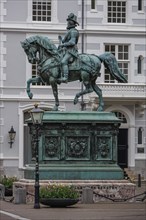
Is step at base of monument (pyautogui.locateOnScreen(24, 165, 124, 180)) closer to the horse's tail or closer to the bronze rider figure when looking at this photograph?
the bronze rider figure

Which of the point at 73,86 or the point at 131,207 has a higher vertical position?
the point at 73,86

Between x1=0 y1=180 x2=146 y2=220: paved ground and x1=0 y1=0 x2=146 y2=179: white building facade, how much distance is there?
22334mm

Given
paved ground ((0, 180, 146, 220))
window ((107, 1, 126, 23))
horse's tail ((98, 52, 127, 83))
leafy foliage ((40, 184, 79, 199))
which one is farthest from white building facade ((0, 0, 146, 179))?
leafy foliage ((40, 184, 79, 199))

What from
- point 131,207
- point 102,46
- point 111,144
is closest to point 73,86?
point 102,46

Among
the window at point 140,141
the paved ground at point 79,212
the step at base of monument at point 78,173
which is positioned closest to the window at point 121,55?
the window at point 140,141

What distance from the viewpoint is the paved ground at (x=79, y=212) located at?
27.7 m

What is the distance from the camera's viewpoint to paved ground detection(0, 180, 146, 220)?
91.0 feet

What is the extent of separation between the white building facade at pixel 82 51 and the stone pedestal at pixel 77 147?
19408 millimetres

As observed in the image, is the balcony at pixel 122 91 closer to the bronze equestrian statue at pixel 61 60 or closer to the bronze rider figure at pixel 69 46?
the bronze equestrian statue at pixel 61 60

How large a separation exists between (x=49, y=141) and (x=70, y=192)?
4.47 meters

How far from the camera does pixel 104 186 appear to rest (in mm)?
35719

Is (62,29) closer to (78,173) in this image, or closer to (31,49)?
(31,49)

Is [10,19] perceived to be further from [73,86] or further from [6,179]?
[6,179]

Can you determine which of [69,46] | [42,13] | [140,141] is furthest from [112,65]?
[140,141]
